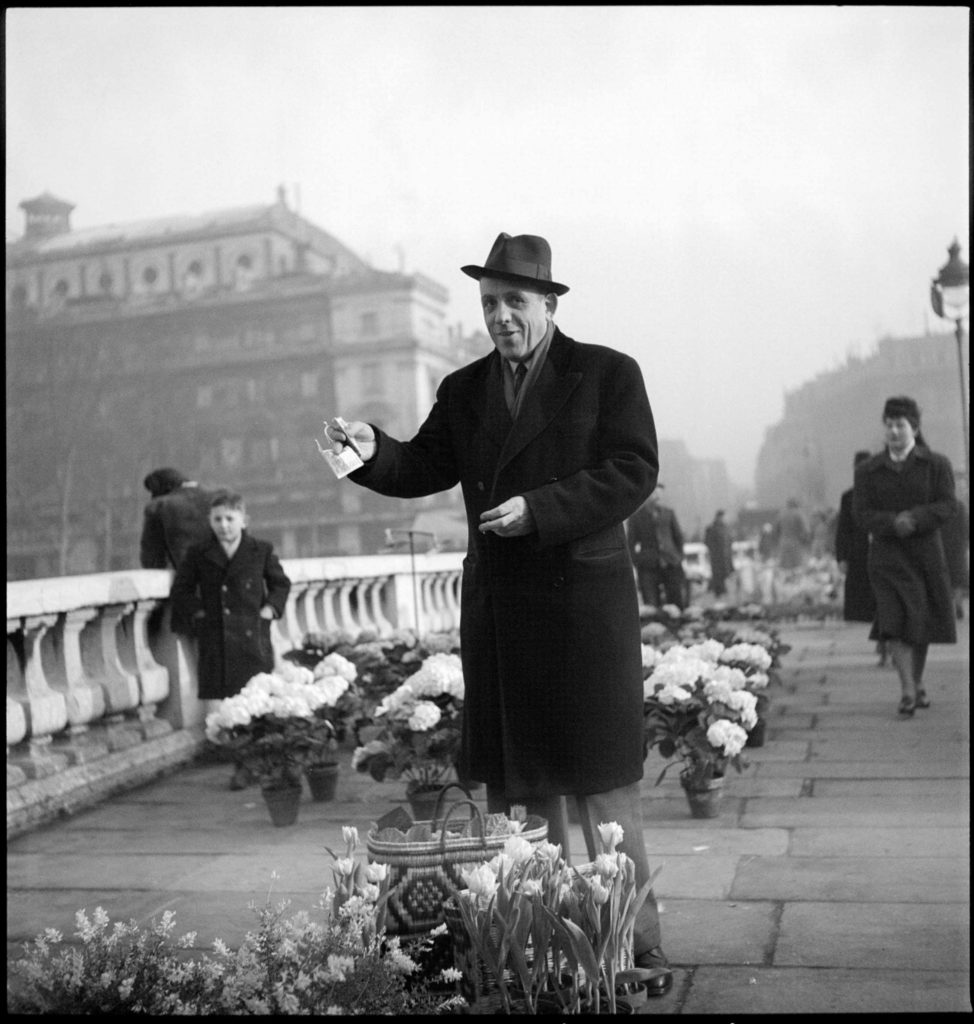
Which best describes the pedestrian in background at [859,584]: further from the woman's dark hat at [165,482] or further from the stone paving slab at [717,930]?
the stone paving slab at [717,930]

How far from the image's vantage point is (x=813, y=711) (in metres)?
8.59

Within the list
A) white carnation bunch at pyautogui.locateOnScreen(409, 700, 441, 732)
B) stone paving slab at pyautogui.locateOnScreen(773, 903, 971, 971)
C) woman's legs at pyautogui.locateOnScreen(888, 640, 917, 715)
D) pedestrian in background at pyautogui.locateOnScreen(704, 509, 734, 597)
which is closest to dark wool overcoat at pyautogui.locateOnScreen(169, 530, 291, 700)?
white carnation bunch at pyautogui.locateOnScreen(409, 700, 441, 732)

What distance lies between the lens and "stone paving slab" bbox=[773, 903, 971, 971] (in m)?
3.47

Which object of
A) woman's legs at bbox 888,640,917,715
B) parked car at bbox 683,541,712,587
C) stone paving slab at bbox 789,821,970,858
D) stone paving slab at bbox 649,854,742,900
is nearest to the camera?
stone paving slab at bbox 649,854,742,900

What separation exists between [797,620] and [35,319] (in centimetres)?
5752

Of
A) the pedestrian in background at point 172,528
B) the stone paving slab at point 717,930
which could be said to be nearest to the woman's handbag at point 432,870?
the stone paving slab at point 717,930

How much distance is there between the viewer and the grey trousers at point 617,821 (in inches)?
133

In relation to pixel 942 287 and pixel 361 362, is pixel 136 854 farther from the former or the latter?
pixel 361 362

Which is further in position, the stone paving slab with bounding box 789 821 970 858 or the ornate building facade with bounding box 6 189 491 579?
the ornate building facade with bounding box 6 189 491 579

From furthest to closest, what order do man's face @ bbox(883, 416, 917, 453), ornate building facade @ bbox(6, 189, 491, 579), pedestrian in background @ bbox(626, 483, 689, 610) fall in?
1. ornate building facade @ bbox(6, 189, 491, 579)
2. pedestrian in background @ bbox(626, 483, 689, 610)
3. man's face @ bbox(883, 416, 917, 453)

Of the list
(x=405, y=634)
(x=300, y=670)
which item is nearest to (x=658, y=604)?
(x=405, y=634)

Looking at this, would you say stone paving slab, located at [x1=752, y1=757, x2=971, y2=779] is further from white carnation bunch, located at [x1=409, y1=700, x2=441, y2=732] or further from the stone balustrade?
the stone balustrade

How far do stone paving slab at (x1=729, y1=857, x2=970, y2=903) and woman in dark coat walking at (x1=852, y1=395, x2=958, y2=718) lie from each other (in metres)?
3.25

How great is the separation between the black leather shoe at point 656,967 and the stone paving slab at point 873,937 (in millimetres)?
301
